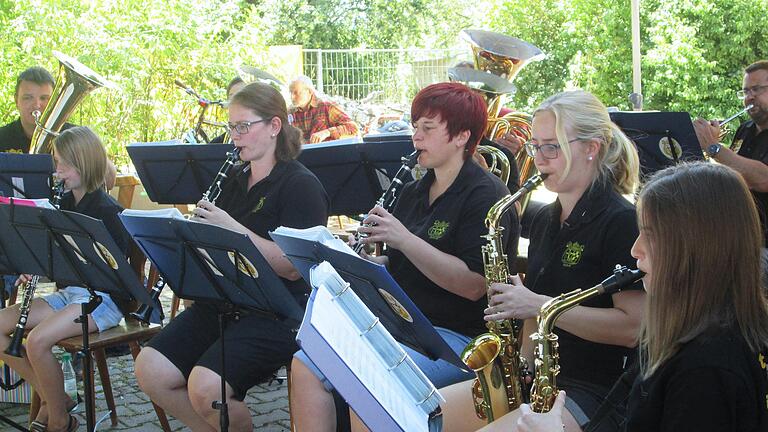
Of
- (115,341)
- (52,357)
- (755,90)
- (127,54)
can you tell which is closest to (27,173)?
(52,357)

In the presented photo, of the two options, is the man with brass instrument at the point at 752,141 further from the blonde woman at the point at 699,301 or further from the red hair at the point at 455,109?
the blonde woman at the point at 699,301

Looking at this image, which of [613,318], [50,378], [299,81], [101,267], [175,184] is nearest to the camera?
[613,318]

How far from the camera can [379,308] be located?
8.89 ft

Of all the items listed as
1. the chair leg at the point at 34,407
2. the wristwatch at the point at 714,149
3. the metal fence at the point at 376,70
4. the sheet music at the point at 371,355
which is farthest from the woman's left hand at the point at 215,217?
the metal fence at the point at 376,70

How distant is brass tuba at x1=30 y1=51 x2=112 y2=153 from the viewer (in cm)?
530

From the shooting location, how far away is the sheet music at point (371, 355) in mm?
1843

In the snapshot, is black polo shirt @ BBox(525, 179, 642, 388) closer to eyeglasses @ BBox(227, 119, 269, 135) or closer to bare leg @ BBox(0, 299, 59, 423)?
eyeglasses @ BBox(227, 119, 269, 135)

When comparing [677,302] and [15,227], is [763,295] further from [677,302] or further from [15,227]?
[15,227]

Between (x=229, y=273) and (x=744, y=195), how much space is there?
73.6 inches

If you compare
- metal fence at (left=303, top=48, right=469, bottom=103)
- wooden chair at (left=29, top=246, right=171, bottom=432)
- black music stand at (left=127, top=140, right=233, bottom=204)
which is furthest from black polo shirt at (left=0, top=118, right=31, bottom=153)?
metal fence at (left=303, top=48, right=469, bottom=103)

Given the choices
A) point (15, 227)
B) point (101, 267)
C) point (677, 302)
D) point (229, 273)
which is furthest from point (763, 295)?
point (15, 227)

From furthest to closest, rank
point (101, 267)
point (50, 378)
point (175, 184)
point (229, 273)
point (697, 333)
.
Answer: point (175, 184), point (50, 378), point (101, 267), point (229, 273), point (697, 333)

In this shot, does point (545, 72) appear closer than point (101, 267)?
No

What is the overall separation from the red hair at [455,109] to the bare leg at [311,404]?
42.7 inches
